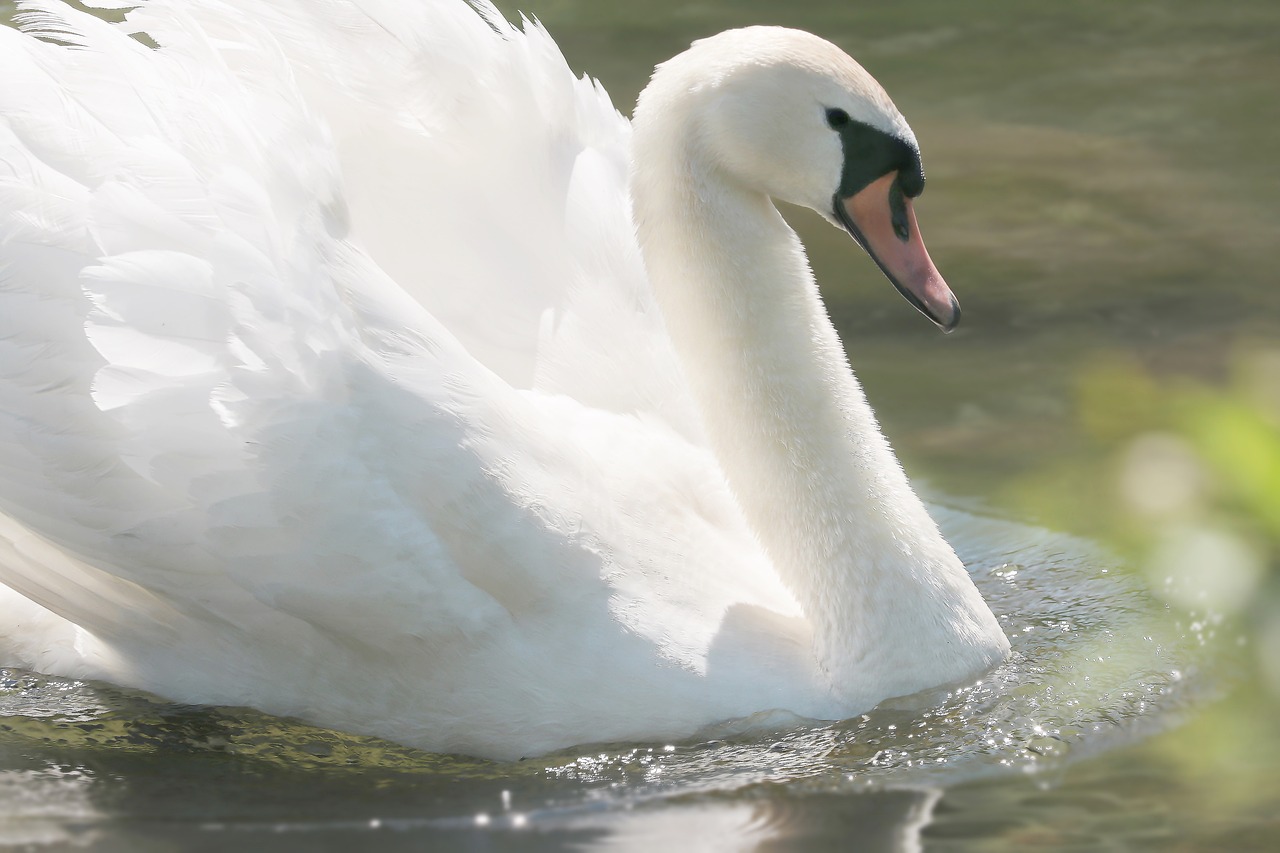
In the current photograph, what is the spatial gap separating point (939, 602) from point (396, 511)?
1291 millimetres

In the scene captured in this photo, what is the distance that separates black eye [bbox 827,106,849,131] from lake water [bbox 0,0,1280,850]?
1284 mm

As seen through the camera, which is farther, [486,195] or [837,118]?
[486,195]

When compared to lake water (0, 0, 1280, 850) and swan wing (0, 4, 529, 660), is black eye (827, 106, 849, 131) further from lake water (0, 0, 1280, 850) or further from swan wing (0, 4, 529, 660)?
lake water (0, 0, 1280, 850)

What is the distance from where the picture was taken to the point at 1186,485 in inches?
225

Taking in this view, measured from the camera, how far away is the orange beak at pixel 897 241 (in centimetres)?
446

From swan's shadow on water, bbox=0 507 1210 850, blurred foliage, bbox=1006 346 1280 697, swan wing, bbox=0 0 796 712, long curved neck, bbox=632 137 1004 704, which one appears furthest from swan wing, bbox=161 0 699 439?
blurred foliage, bbox=1006 346 1280 697

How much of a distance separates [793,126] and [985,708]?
1.35 meters

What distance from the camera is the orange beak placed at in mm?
4461

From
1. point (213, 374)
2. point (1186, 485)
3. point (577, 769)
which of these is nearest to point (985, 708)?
point (577, 769)

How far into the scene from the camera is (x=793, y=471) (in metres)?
4.64

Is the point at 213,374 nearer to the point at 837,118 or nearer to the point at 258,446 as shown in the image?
the point at 258,446

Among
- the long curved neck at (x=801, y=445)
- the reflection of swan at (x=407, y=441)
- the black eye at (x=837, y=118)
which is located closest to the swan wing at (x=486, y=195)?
the reflection of swan at (x=407, y=441)

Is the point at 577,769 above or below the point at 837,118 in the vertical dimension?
below

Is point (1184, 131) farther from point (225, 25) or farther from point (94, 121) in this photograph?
point (94, 121)
